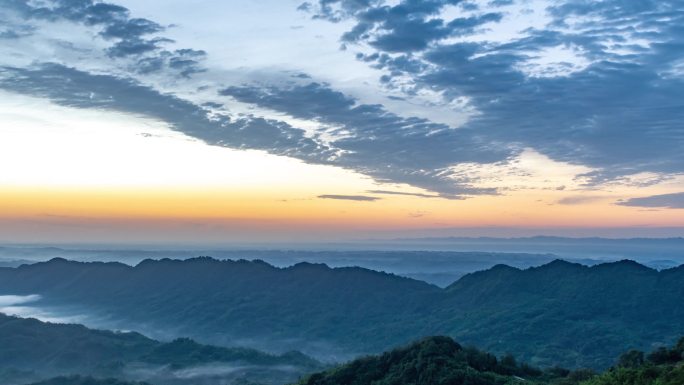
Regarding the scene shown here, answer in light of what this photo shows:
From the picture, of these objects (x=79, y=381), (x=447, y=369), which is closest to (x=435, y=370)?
(x=447, y=369)

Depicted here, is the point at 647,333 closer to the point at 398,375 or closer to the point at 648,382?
the point at 398,375

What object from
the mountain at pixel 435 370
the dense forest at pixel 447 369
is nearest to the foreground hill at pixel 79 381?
the mountain at pixel 435 370

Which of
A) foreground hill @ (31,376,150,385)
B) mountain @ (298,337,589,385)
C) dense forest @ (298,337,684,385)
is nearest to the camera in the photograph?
dense forest @ (298,337,684,385)

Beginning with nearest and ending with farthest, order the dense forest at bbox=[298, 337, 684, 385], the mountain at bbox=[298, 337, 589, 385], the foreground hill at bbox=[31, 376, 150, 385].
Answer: the dense forest at bbox=[298, 337, 684, 385] < the mountain at bbox=[298, 337, 589, 385] < the foreground hill at bbox=[31, 376, 150, 385]

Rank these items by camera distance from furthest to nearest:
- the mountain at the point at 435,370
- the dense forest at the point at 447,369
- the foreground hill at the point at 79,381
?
the foreground hill at the point at 79,381, the mountain at the point at 435,370, the dense forest at the point at 447,369

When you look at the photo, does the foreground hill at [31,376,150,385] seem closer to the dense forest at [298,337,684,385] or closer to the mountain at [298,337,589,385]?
the mountain at [298,337,589,385]

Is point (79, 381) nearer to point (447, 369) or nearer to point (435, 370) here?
point (435, 370)

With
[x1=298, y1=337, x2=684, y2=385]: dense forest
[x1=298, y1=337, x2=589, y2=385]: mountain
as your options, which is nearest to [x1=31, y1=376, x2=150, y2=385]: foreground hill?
[x1=298, y1=337, x2=589, y2=385]: mountain

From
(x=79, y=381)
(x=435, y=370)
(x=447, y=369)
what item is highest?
(x=447, y=369)

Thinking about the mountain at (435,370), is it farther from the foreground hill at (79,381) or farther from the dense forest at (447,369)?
the foreground hill at (79,381)
